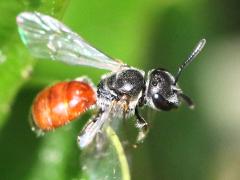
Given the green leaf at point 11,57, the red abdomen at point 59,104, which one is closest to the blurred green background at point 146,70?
the green leaf at point 11,57

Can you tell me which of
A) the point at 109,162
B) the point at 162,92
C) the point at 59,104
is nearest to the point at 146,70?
the point at 162,92

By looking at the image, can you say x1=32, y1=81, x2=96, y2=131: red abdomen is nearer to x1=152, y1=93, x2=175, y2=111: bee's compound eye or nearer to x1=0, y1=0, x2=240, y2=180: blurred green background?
x1=0, y1=0, x2=240, y2=180: blurred green background

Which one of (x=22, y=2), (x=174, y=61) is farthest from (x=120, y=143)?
(x=174, y=61)

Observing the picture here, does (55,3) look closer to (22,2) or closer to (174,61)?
(22,2)

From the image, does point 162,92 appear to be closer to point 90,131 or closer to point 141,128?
point 141,128

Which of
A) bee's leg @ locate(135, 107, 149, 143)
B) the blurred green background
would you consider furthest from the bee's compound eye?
the blurred green background
